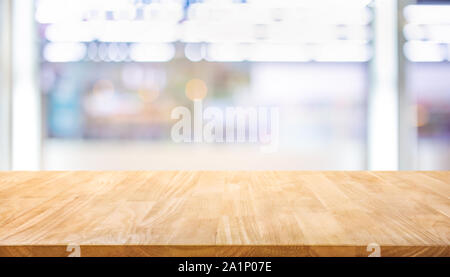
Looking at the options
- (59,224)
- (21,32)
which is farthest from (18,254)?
(21,32)

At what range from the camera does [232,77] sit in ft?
11.0

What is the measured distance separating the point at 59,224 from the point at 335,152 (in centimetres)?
284

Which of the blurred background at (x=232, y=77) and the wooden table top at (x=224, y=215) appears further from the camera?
the blurred background at (x=232, y=77)

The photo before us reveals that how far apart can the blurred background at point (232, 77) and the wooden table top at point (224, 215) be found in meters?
2.08

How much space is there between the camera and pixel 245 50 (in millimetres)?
3336

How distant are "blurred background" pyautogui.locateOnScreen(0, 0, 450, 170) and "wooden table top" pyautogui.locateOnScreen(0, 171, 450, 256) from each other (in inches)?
82.1

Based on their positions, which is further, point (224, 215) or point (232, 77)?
point (232, 77)

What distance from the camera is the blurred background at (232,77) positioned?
3.30m

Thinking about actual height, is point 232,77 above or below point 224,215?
above

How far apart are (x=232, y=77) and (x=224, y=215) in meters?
2.59

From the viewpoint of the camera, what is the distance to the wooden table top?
644 mm

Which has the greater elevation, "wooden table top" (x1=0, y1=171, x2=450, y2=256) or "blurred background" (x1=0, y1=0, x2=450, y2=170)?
"blurred background" (x1=0, y1=0, x2=450, y2=170)

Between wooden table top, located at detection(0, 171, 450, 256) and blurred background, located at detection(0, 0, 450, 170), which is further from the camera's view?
blurred background, located at detection(0, 0, 450, 170)
